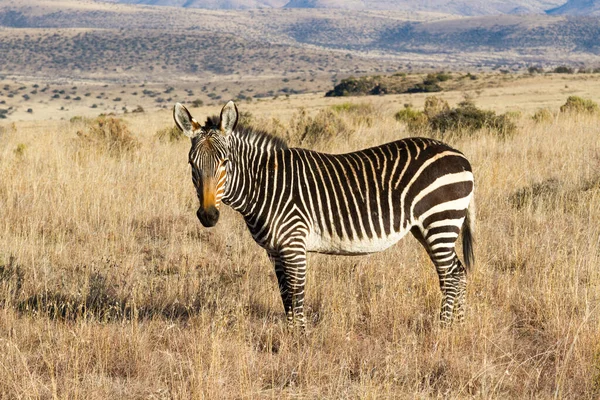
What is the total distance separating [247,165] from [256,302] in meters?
1.60

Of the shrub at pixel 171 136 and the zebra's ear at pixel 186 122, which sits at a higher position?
the zebra's ear at pixel 186 122

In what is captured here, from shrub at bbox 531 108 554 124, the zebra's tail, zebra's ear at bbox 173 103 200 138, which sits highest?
zebra's ear at bbox 173 103 200 138

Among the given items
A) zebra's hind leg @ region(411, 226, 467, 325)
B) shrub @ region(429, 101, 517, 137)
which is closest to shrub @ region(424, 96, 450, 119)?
shrub @ region(429, 101, 517, 137)

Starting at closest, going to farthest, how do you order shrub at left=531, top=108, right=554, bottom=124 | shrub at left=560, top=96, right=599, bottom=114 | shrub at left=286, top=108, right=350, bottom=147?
shrub at left=286, top=108, right=350, bottom=147 → shrub at left=531, top=108, right=554, bottom=124 → shrub at left=560, top=96, right=599, bottom=114

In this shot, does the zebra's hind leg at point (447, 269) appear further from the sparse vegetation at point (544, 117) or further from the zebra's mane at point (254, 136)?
the sparse vegetation at point (544, 117)

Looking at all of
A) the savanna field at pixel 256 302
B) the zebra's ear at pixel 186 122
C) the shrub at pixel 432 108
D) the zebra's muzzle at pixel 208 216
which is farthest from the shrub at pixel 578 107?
the zebra's muzzle at pixel 208 216

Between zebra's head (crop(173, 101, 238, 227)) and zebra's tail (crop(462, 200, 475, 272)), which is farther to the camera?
zebra's tail (crop(462, 200, 475, 272))

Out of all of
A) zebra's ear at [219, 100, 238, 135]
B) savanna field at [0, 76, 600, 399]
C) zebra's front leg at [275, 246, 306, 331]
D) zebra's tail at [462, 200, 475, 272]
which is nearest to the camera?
savanna field at [0, 76, 600, 399]

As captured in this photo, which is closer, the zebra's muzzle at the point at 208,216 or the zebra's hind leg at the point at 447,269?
the zebra's muzzle at the point at 208,216

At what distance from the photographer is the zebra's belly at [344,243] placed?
19.5 feet

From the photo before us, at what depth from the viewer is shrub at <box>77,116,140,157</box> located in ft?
47.9

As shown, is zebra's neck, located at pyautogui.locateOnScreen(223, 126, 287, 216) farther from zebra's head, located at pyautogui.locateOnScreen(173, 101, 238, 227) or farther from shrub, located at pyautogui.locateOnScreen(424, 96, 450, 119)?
shrub, located at pyautogui.locateOnScreen(424, 96, 450, 119)

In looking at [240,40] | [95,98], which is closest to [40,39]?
[240,40]

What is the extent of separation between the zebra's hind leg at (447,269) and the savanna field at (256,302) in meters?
0.22
